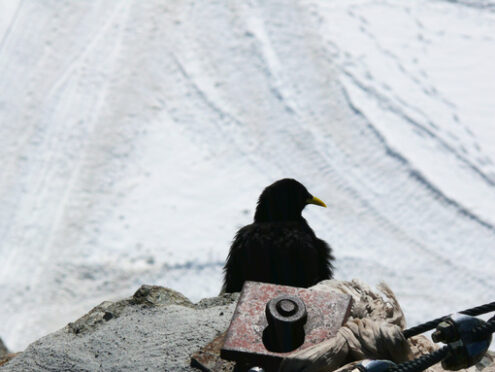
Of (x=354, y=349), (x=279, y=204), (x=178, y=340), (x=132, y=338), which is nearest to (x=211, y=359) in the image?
(x=178, y=340)

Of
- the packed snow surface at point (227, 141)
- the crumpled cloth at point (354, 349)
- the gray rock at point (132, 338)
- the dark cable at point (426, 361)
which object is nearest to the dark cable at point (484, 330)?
the dark cable at point (426, 361)

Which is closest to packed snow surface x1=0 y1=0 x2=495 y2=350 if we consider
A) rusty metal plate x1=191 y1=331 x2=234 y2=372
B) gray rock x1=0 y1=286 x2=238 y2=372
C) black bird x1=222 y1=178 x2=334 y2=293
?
black bird x1=222 y1=178 x2=334 y2=293

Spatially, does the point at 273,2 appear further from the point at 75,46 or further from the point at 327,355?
the point at 327,355

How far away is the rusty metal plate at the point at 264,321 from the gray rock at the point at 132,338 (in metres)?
0.21

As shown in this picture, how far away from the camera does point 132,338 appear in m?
2.23

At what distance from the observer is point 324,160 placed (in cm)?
779

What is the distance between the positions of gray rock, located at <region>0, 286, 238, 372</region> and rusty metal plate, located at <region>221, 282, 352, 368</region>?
0.69ft

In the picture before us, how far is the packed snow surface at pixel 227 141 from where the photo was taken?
22.6 feet

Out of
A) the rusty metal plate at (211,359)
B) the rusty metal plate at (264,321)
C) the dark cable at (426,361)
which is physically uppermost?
the dark cable at (426,361)

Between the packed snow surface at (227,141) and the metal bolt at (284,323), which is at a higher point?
the metal bolt at (284,323)

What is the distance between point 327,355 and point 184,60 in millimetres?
7719

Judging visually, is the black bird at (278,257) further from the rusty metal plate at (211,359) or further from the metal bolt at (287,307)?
the metal bolt at (287,307)

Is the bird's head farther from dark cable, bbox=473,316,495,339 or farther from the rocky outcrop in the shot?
dark cable, bbox=473,316,495,339

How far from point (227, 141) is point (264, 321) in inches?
248
